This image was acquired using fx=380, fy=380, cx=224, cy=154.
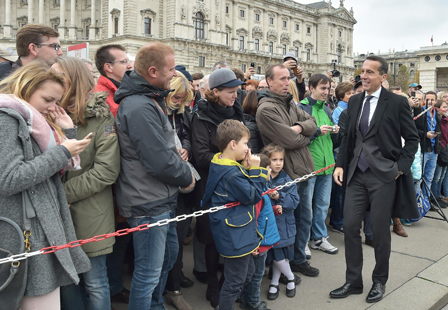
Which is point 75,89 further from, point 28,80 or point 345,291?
point 345,291

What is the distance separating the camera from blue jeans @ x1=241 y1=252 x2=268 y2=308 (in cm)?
356

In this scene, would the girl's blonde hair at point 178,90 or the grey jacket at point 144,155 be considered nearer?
the grey jacket at point 144,155

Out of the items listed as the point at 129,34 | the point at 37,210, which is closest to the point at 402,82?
the point at 129,34

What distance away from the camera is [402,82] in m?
54.9

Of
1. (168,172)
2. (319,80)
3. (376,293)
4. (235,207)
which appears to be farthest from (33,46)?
(376,293)

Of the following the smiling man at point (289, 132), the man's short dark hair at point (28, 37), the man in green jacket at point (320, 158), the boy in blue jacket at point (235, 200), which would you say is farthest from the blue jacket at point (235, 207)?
the man's short dark hair at point (28, 37)

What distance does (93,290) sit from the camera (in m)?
2.85

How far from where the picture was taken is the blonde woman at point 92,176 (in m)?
2.79

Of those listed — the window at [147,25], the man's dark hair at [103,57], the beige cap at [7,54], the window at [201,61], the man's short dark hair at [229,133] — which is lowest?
the man's short dark hair at [229,133]

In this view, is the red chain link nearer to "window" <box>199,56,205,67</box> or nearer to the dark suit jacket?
the dark suit jacket

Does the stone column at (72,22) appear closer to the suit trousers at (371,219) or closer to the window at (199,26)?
the window at (199,26)

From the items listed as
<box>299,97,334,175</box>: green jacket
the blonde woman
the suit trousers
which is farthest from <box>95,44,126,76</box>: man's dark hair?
the suit trousers

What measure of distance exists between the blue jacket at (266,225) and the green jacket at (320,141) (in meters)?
1.65

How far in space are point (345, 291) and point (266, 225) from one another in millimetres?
1194
